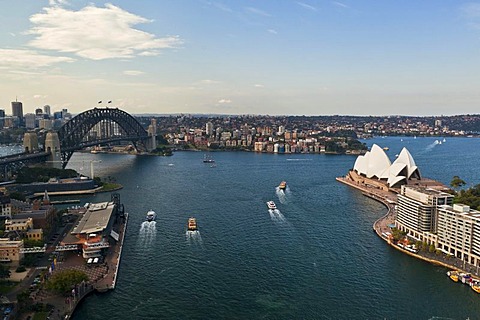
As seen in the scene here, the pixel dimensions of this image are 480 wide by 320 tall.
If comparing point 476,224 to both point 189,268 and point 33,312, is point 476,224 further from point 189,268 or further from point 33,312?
point 33,312

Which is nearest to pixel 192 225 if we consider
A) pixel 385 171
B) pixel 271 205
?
pixel 271 205

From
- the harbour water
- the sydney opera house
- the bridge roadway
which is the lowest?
the harbour water

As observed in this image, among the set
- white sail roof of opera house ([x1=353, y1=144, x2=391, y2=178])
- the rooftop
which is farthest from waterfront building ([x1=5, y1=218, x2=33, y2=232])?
white sail roof of opera house ([x1=353, y1=144, x2=391, y2=178])

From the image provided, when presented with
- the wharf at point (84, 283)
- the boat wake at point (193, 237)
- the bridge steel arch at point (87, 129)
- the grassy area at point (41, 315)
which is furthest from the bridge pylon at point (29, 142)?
the grassy area at point (41, 315)

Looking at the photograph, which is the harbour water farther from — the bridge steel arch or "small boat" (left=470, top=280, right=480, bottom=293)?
the bridge steel arch

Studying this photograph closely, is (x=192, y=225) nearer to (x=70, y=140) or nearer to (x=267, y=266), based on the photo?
(x=267, y=266)

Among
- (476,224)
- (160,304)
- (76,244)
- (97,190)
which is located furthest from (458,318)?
(97,190)
